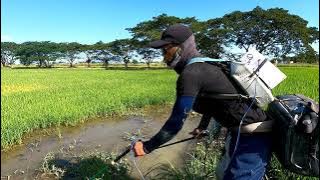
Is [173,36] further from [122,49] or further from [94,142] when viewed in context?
[122,49]

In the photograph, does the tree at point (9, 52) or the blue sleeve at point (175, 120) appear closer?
the blue sleeve at point (175, 120)

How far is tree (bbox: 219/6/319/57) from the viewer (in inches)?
1577

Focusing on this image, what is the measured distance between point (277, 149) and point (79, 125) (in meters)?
5.95

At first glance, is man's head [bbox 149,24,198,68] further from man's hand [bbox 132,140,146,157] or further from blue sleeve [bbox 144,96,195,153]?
man's hand [bbox 132,140,146,157]

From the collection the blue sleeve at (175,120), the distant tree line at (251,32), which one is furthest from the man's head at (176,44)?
the distant tree line at (251,32)

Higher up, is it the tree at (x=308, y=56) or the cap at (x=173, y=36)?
the cap at (x=173, y=36)

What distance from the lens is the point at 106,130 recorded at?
7938 mm

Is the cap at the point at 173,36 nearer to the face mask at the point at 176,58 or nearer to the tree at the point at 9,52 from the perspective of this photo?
the face mask at the point at 176,58

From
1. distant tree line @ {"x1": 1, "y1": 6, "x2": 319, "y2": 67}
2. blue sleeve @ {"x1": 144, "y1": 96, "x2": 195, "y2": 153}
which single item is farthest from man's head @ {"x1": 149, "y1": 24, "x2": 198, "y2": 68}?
distant tree line @ {"x1": 1, "y1": 6, "x2": 319, "y2": 67}

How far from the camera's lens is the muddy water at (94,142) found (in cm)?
548

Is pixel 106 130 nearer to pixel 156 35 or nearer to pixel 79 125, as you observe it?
pixel 79 125

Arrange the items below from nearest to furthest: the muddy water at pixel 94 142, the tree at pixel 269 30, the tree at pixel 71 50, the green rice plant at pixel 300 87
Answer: the muddy water at pixel 94 142
the green rice plant at pixel 300 87
the tree at pixel 269 30
the tree at pixel 71 50

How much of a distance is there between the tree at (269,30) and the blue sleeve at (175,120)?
3764 centimetres

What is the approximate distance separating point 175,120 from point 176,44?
472 mm
